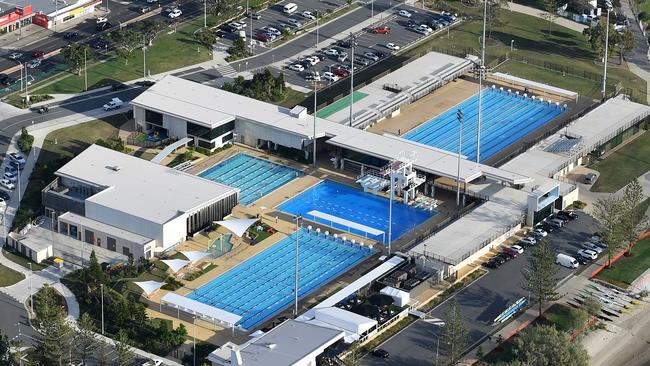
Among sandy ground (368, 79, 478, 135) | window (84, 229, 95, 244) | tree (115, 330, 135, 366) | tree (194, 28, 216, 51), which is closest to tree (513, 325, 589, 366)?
tree (115, 330, 135, 366)

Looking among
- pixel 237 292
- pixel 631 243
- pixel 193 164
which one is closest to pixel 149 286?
pixel 237 292

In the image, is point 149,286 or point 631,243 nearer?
point 149,286

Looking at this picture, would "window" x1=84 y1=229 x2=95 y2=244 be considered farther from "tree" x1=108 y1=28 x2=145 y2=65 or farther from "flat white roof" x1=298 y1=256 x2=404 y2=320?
"tree" x1=108 y1=28 x2=145 y2=65

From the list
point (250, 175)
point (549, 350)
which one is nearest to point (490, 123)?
point (250, 175)

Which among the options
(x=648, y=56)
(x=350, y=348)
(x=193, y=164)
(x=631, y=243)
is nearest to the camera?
(x=350, y=348)

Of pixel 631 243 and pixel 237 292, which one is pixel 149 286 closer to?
pixel 237 292

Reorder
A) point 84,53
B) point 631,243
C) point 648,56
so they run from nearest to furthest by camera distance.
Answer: point 631,243 < point 84,53 < point 648,56

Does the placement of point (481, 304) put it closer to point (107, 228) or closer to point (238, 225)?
point (238, 225)
